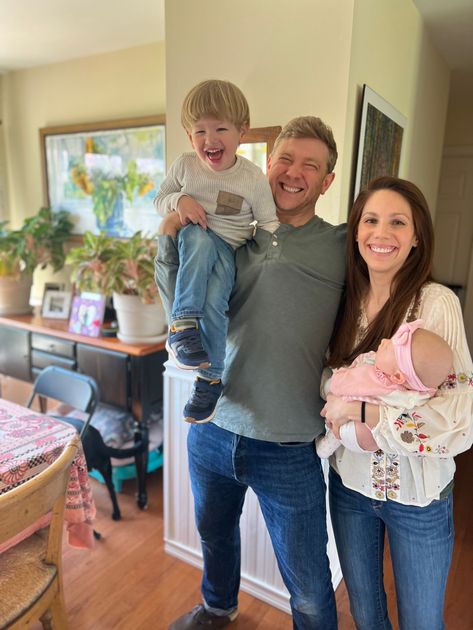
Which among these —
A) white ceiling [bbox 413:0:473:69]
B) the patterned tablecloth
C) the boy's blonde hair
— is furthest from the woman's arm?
white ceiling [bbox 413:0:473:69]

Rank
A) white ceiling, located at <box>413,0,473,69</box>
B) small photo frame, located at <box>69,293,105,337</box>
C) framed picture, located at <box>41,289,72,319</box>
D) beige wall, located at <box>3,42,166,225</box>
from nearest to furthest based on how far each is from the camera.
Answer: white ceiling, located at <box>413,0,473,69</box>, small photo frame, located at <box>69,293,105,337</box>, beige wall, located at <box>3,42,166,225</box>, framed picture, located at <box>41,289,72,319</box>

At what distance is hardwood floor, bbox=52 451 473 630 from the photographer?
5.33 ft

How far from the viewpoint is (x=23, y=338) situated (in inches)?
104

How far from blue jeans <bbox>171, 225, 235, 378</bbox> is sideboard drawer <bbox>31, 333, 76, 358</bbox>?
→ 1.55m

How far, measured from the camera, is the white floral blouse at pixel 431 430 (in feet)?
2.93

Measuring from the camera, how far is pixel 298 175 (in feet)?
3.57

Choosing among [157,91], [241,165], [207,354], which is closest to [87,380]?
[207,354]

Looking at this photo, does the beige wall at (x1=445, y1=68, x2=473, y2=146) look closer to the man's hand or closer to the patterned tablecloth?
the man's hand

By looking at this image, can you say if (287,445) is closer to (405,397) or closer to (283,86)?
(405,397)

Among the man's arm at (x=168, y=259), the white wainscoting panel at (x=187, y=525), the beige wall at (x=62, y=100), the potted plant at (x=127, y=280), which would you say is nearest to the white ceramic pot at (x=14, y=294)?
the beige wall at (x=62, y=100)

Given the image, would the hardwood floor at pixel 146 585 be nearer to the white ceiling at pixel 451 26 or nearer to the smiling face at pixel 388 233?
the smiling face at pixel 388 233

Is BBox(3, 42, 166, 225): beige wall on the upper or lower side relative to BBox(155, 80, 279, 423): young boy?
upper

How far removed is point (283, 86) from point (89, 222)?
189cm

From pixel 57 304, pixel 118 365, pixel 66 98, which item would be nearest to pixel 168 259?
pixel 118 365
